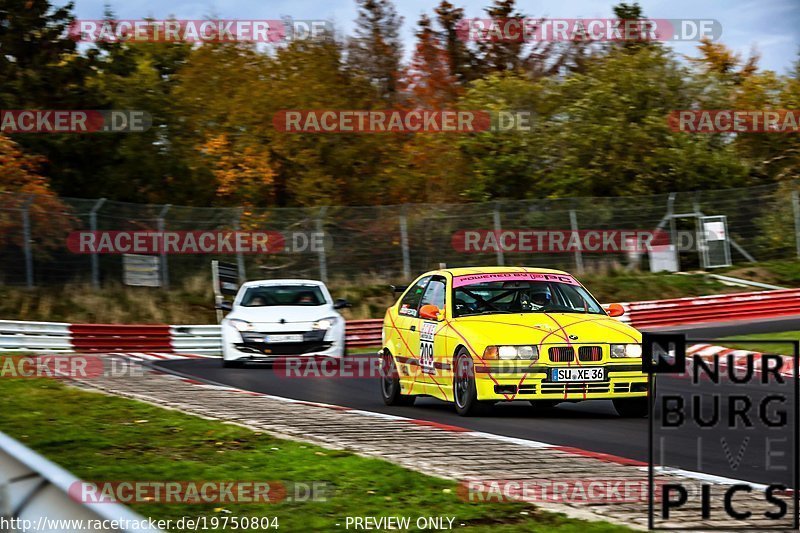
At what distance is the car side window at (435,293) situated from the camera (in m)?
12.9

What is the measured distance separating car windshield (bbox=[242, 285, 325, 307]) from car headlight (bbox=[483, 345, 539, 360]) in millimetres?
9175

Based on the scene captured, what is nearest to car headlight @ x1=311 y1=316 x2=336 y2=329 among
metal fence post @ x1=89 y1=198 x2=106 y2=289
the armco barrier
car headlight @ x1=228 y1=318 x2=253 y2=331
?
car headlight @ x1=228 y1=318 x2=253 y2=331

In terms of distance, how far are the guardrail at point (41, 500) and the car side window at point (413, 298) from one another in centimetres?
914

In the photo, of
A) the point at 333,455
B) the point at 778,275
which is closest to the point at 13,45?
the point at 778,275

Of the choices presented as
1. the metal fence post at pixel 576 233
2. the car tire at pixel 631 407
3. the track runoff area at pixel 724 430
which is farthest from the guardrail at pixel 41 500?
the metal fence post at pixel 576 233

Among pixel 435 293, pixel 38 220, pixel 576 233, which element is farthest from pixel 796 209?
pixel 435 293

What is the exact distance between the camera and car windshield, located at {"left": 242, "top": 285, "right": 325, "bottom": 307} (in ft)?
66.3

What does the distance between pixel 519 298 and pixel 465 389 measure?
4.43ft

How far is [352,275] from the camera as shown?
30922 mm

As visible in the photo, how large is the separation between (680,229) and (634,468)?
2545 centimetres

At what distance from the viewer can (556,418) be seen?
1166 cm

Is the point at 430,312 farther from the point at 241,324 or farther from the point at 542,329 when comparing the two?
the point at 241,324

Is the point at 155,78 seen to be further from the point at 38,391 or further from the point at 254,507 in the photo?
the point at 254,507

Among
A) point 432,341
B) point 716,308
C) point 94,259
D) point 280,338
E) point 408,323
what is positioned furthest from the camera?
point 716,308
